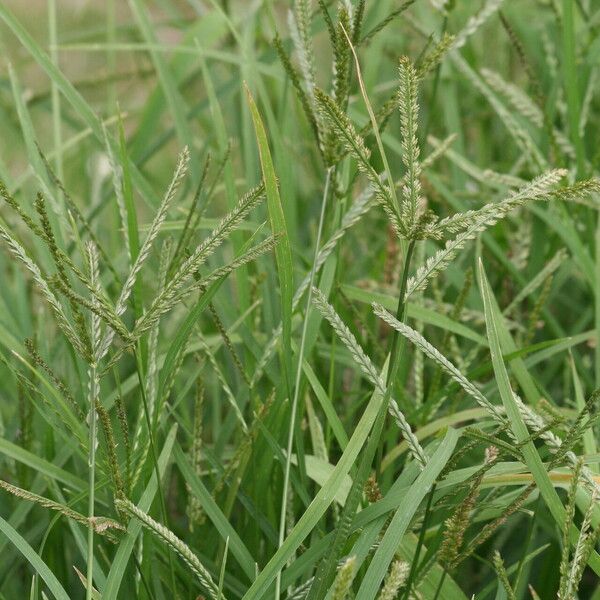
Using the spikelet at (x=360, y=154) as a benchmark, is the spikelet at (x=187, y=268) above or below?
below

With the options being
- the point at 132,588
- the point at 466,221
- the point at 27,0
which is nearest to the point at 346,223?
the point at 466,221

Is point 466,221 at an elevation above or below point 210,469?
above

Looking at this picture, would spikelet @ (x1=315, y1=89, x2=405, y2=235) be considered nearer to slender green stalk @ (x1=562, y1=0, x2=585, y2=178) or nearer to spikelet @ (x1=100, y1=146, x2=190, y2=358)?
spikelet @ (x1=100, y1=146, x2=190, y2=358)

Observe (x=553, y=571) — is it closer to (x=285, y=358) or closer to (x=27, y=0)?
(x=285, y=358)

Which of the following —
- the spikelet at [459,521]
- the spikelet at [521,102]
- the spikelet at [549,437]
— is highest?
the spikelet at [521,102]

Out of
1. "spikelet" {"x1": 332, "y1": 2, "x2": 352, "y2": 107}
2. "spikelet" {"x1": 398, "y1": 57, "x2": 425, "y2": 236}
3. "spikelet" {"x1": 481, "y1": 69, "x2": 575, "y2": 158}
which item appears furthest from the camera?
"spikelet" {"x1": 481, "y1": 69, "x2": 575, "y2": 158}

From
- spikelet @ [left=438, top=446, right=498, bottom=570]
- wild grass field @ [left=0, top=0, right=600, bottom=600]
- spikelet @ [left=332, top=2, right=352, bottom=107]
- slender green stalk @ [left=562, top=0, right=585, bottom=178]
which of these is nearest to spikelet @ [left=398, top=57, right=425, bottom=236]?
wild grass field @ [left=0, top=0, right=600, bottom=600]

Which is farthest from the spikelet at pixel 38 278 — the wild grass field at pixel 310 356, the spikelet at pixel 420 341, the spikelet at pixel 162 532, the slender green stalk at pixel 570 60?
the slender green stalk at pixel 570 60

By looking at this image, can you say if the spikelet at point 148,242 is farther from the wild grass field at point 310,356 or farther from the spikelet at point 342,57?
the spikelet at point 342,57
